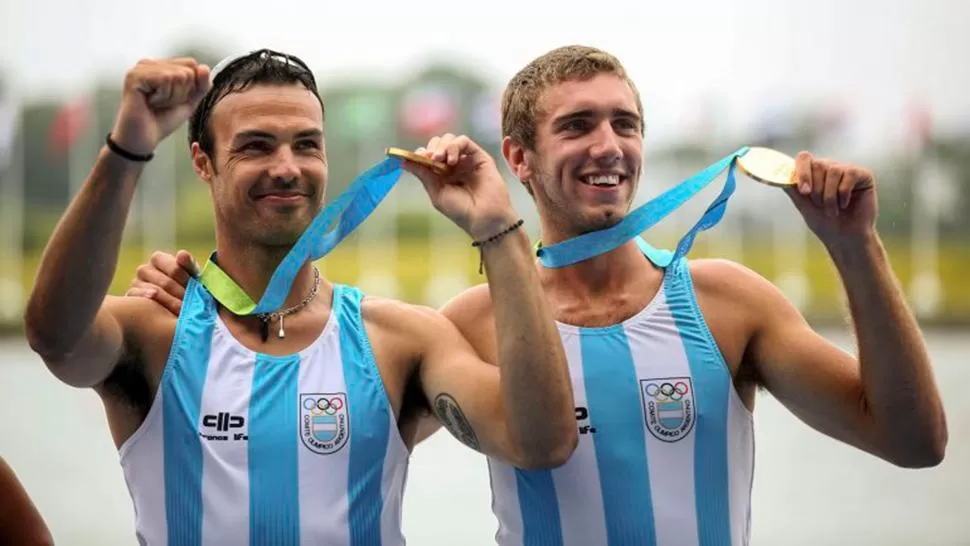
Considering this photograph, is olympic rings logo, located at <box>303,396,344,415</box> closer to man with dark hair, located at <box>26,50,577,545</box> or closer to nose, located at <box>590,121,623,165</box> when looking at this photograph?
man with dark hair, located at <box>26,50,577,545</box>

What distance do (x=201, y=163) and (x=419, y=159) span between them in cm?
61

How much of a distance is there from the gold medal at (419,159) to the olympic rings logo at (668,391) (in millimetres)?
684

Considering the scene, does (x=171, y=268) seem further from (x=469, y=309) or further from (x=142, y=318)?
(x=469, y=309)

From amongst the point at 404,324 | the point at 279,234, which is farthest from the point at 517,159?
the point at 279,234

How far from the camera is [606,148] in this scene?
3.32 metres

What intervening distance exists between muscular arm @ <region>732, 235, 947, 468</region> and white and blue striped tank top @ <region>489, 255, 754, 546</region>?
0.45 feet

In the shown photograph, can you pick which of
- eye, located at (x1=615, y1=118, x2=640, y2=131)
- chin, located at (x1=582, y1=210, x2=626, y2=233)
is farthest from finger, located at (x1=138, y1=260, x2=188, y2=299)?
eye, located at (x1=615, y1=118, x2=640, y2=131)

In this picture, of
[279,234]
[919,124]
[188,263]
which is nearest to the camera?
[279,234]

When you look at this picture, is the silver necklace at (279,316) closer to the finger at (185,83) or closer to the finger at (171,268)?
the finger at (171,268)

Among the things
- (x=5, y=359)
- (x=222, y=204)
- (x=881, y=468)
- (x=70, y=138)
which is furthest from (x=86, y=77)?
(x=222, y=204)

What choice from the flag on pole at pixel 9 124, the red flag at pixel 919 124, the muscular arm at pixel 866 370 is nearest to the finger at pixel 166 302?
the muscular arm at pixel 866 370

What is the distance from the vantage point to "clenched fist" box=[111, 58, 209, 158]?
2.76 m

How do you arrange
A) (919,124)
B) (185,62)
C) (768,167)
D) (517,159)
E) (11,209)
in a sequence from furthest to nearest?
1. (919,124)
2. (11,209)
3. (517,159)
4. (768,167)
5. (185,62)

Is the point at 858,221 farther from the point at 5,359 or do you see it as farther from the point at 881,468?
the point at 5,359
